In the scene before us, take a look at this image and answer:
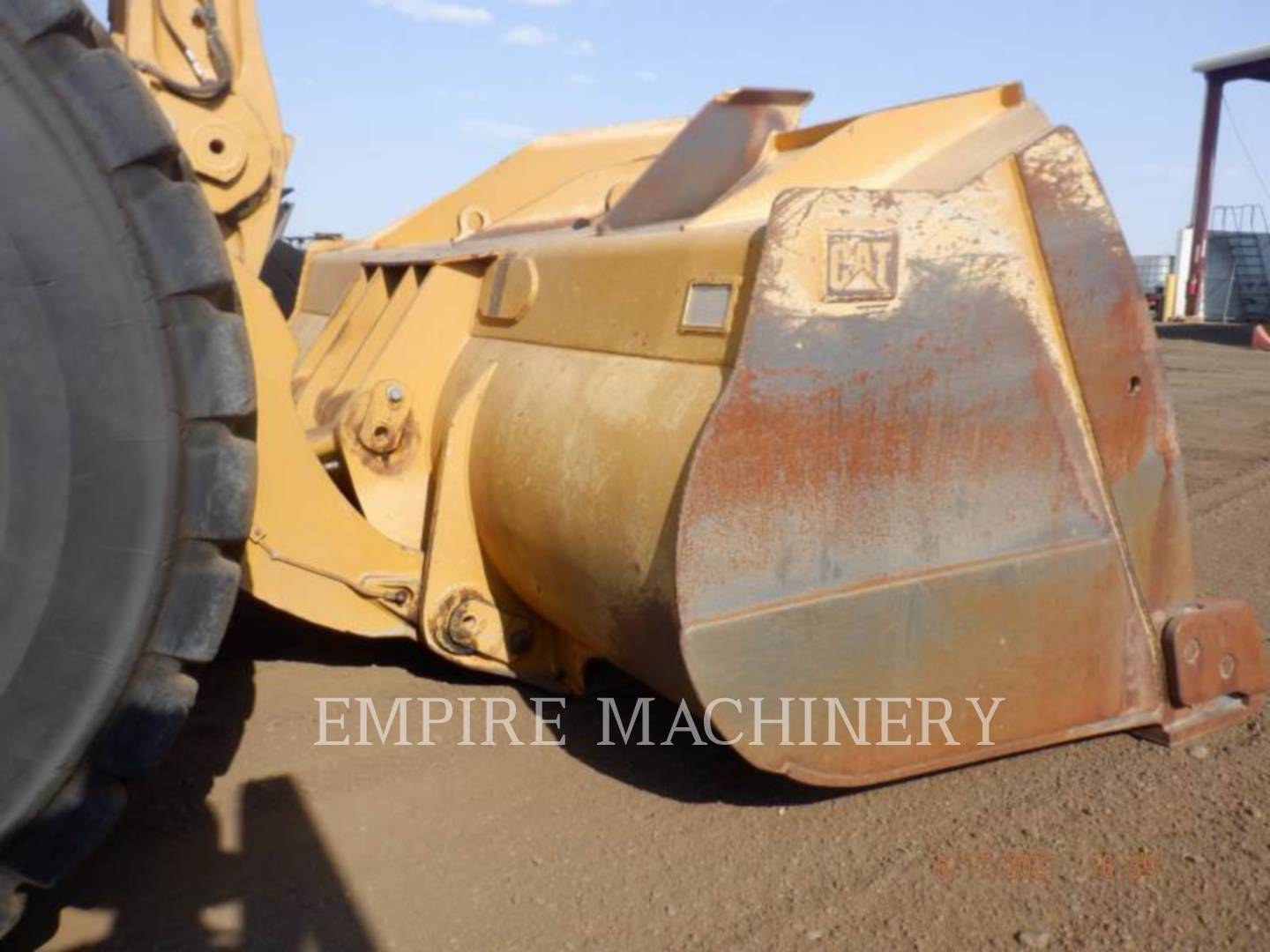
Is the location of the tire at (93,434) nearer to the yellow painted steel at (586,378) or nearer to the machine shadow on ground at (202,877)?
the machine shadow on ground at (202,877)

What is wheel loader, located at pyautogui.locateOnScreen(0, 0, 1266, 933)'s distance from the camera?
64.6 inches

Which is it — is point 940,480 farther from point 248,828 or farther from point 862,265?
point 248,828

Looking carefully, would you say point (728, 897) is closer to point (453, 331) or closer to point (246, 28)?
point (453, 331)

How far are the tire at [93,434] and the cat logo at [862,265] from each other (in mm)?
1003

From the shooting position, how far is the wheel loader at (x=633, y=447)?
1.64 meters

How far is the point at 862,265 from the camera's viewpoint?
220cm

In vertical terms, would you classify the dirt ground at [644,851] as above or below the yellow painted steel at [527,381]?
below

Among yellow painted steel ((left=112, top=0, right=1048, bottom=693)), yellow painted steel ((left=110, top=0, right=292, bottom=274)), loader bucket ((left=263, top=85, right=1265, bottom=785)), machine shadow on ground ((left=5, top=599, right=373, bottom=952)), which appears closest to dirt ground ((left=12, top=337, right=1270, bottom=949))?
machine shadow on ground ((left=5, top=599, right=373, bottom=952))

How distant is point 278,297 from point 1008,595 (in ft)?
11.0

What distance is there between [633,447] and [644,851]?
2.41 ft

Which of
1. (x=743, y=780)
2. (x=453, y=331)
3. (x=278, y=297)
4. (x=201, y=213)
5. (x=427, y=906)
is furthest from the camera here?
(x=278, y=297)

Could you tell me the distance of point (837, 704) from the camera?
225 centimetres

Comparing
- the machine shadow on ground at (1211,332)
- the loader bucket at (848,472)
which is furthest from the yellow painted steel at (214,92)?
the machine shadow on ground at (1211,332)

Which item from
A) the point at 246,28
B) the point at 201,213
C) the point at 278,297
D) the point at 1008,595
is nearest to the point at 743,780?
the point at 1008,595
